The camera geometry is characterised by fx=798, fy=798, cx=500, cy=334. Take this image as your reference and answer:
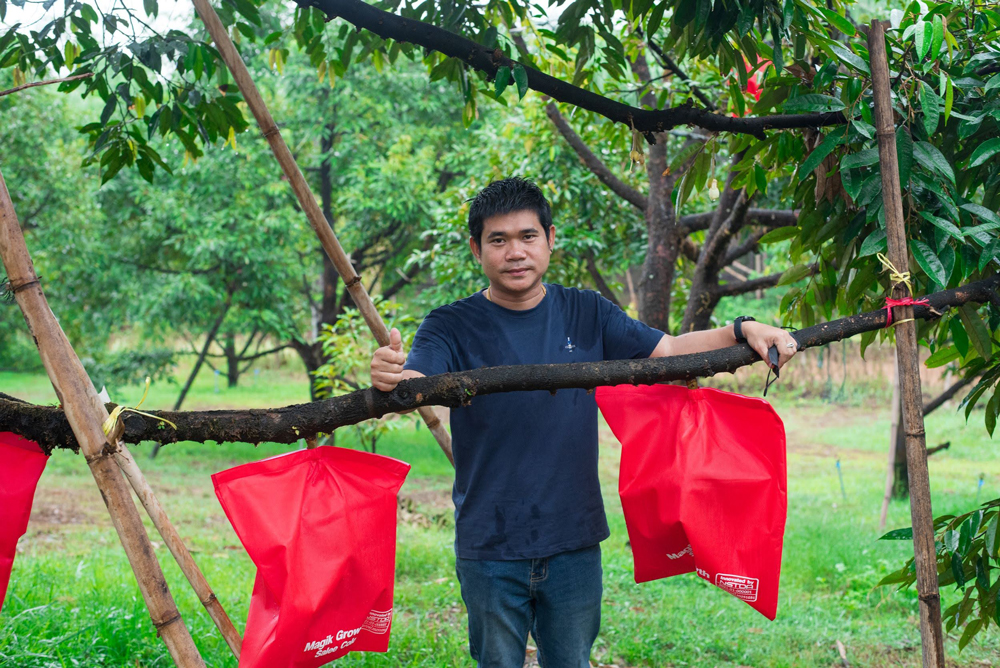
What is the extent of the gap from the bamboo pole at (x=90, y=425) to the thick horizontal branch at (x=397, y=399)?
0.07 metres

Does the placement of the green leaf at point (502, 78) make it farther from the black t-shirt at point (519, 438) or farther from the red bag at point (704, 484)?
the red bag at point (704, 484)

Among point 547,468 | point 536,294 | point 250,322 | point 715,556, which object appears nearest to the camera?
point 715,556

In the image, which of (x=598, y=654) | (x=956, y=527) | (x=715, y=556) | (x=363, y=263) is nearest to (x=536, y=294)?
(x=715, y=556)

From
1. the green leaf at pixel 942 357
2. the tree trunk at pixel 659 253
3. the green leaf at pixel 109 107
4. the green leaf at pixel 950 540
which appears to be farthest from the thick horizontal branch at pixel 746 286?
the green leaf at pixel 109 107

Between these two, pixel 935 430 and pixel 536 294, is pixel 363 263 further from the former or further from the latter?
pixel 536 294

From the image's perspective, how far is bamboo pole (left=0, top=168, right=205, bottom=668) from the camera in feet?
4.92

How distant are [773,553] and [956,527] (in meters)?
0.67

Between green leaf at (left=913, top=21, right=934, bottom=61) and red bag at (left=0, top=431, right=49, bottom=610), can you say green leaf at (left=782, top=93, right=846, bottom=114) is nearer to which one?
green leaf at (left=913, top=21, right=934, bottom=61)

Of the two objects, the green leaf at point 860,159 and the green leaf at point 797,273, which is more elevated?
the green leaf at point 860,159

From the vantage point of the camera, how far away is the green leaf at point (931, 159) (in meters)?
1.78

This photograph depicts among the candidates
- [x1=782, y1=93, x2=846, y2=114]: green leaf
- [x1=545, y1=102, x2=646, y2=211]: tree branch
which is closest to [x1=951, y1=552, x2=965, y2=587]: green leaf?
[x1=782, y1=93, x2=846, y2=114]: green leaf

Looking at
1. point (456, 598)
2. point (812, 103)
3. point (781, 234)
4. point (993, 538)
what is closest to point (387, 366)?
point (812, 103)

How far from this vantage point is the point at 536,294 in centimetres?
204

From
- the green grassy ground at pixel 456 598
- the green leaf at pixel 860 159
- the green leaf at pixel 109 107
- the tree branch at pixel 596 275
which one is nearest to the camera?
the green leaf at pixel 860 159
